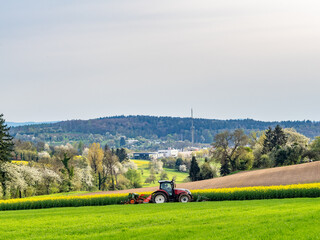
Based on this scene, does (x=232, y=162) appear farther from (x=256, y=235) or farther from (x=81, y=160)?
(x=256, y=235)

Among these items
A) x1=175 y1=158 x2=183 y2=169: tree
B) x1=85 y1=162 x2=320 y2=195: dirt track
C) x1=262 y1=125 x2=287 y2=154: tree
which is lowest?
x1=175 y1=158 x2=183 y2=169: tree

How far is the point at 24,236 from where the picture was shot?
16781 mm

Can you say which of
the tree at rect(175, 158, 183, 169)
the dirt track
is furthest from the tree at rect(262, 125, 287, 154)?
the tree at rect(175, 158, 183, 169)

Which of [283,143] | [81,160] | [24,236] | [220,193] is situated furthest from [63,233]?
[81,160]

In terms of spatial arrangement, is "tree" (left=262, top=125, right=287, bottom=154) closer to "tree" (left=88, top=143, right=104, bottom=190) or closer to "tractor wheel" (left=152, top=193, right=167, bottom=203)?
"tree" (left=88, top=143, right=104, bottom=190)

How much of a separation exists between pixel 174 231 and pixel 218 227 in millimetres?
1642

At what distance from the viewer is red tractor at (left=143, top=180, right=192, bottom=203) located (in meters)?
31.0

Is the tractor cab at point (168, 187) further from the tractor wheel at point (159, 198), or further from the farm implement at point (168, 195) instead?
the tractor wheel at point (159, 198)

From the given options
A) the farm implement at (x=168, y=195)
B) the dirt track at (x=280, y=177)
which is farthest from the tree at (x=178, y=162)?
the farm implement at (x=168, y=195)

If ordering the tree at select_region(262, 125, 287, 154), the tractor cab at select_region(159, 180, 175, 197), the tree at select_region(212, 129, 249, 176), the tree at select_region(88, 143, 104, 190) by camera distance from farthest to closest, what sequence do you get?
the tree at select_region(88, 143, 104, 190) < the tree at select_region(262, 125, 287, 154) < the tree at select_region(212, 129, 249, 176) < the tractor cab at select_region(159, 180, 175, 197)

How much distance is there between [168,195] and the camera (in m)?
31.1

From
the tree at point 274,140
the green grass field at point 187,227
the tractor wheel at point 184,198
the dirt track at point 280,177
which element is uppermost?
Answer: the tree at point 274,140

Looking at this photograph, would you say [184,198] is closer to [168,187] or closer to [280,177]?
[168,187]

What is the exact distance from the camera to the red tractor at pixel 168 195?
31.0 m
